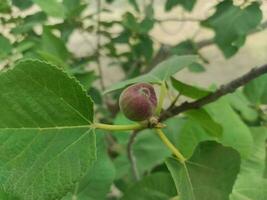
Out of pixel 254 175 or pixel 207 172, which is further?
pixel 254 175

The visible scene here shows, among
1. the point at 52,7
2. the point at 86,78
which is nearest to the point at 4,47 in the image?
the point at 52,7

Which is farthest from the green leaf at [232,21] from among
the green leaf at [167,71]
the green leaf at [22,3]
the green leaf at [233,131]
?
the green leaf at [22,3]

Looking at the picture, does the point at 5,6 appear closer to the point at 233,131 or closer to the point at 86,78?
the point at 86,78

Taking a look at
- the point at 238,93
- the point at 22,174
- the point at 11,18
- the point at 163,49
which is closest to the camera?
the point at 22,174

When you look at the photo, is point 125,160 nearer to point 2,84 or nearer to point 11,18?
point 11,18

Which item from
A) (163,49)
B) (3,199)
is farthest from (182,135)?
(163,49)
